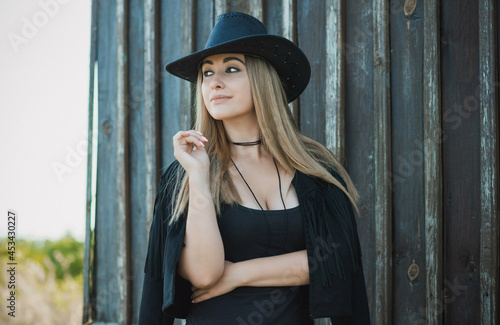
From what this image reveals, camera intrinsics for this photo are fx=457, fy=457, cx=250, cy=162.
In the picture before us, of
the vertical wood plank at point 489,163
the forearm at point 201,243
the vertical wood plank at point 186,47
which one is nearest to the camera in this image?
the forearm at point 201,243

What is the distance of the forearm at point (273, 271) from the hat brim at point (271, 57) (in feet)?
3.10

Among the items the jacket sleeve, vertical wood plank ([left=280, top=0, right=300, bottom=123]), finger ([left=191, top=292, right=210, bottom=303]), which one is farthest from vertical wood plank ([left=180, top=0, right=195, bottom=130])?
finger ([left=191, top=292, right=210, bottom=303])

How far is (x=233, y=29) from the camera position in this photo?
2203 mm

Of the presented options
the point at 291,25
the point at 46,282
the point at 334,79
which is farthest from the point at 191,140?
the point at 46,282

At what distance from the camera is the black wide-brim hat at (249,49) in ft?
6.93

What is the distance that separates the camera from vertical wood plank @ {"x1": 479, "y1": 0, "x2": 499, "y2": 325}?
8.23 feet

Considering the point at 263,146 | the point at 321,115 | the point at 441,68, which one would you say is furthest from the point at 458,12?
the point at 263,146

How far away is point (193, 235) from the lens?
188 centimetres

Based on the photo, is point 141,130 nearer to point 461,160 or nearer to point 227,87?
point 227,87

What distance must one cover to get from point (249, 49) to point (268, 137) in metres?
0.43

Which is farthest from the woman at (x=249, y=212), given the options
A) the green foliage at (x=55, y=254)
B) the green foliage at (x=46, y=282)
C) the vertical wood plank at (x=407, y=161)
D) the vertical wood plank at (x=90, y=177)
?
the green foliage at (x=55, y=254)

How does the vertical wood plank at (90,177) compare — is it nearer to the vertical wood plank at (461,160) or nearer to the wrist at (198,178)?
the wrist at (198,178)

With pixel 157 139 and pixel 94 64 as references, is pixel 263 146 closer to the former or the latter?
pixel 157 139

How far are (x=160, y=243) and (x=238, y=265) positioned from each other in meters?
0.40
